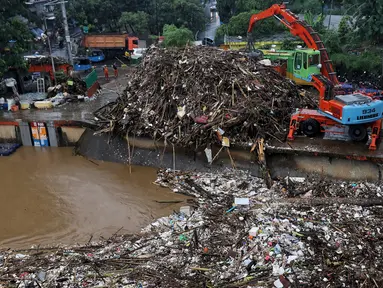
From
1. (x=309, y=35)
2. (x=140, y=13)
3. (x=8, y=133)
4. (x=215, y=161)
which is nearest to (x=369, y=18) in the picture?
(x=309, y=35)

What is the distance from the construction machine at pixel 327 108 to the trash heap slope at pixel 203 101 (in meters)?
0.83

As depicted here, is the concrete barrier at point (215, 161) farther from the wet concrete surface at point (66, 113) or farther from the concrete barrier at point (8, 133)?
the concrete barrier at point (8, 133)

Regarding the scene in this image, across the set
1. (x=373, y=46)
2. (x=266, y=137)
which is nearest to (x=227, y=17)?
(x=373, y=46)

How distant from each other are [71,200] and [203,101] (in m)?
5.23

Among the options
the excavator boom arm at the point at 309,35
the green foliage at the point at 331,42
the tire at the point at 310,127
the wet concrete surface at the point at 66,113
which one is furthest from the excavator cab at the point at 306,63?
the green foliage at the point at 331,42

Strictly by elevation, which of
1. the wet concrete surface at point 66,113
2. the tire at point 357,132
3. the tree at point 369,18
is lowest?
the wet concrete surface at point 66,113

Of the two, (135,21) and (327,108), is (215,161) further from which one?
(135,21)

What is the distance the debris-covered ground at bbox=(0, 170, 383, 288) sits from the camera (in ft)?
22.8

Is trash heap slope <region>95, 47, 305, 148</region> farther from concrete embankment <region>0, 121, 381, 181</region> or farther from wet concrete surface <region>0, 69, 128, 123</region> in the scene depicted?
wet concrete surface <region>0, 69, 128, 123</region>

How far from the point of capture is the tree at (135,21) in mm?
30438

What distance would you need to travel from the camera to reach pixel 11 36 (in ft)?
54.9

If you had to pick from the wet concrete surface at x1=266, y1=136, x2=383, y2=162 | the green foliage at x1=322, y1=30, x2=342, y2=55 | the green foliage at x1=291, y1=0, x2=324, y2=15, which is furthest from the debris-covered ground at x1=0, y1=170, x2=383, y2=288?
the green foliage at x1=291, y1=0, x2=324, y2=15

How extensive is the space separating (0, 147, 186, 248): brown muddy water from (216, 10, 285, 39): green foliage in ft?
60.5

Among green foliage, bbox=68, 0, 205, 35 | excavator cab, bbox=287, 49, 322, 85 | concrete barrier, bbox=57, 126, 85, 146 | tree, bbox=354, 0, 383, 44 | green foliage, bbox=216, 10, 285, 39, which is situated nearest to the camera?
excavator cab, bbox=287, 49, 322, 85
